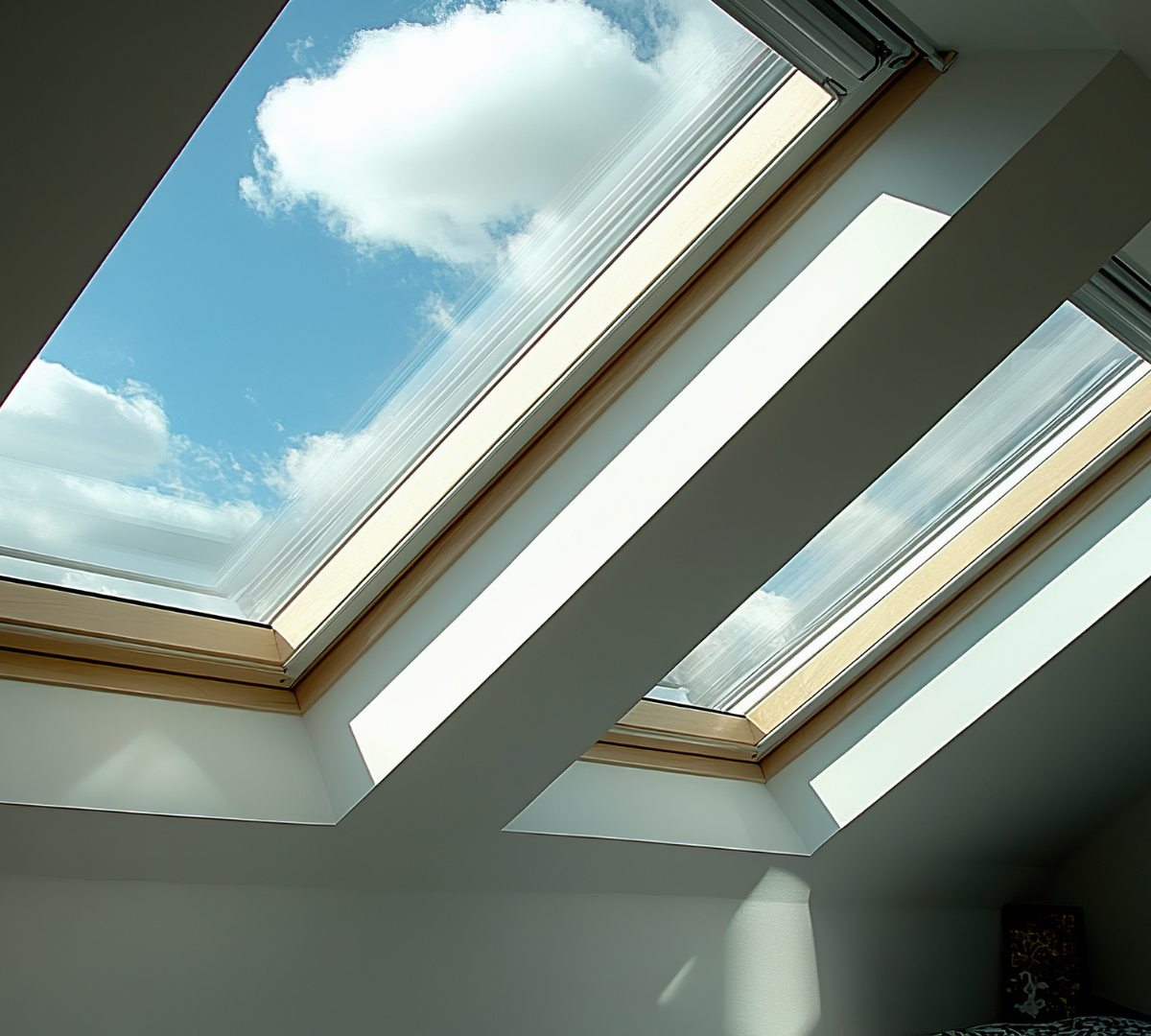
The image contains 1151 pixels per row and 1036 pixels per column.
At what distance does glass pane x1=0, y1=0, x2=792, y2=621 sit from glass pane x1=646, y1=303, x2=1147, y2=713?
Result: 0.97 metres

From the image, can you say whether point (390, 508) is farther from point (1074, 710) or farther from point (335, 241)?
point (1074, 710)

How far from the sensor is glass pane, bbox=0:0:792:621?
4.56 ft

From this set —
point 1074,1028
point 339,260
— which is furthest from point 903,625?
point 339,260

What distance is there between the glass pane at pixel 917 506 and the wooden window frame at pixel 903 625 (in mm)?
31

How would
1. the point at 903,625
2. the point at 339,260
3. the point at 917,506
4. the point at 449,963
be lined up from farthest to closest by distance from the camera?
the point at 903,625 < the point at 917,506 < the point at 449,963 < the point at 339,260

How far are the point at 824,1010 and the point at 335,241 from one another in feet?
8.65

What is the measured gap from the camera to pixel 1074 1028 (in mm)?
3062

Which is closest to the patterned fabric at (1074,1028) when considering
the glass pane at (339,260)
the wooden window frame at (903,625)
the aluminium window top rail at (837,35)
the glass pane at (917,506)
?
the wooden window frame at (903,625)

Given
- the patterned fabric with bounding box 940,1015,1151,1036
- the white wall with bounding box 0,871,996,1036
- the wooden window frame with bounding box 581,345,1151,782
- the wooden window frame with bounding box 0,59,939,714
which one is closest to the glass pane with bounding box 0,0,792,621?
the wooden window frame with bounding box 0,59,939,714

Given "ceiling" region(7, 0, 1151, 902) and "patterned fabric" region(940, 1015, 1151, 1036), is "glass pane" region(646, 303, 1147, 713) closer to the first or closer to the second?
"ceiling" region(7, 0, 1151, 902)

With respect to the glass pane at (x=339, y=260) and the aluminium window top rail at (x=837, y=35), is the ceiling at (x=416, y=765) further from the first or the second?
the glass pane at (x=339, y=260)

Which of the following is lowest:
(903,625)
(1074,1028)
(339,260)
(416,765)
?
(1074,1028)

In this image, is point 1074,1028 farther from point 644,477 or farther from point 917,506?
point 644,477

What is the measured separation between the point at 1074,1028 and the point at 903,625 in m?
1.58
